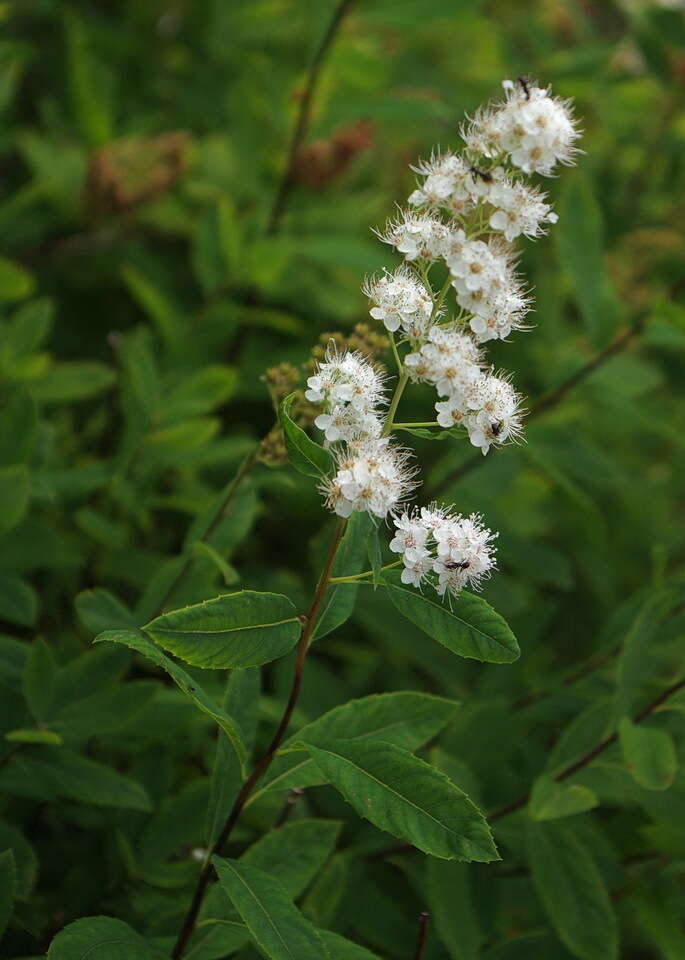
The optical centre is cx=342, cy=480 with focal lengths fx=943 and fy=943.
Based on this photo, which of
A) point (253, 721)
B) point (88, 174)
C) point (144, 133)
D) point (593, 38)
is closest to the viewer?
point (253, 721)

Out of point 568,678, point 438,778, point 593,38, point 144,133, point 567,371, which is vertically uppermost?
point 593,38

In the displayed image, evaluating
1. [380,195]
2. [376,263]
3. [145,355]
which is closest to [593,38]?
[380,195]

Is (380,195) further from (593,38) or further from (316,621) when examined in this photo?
(316,621)

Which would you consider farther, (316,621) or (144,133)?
(144,133)

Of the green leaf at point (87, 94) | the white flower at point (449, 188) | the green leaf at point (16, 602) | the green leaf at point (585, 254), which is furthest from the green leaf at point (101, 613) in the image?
the green leaf at point (87, 94)

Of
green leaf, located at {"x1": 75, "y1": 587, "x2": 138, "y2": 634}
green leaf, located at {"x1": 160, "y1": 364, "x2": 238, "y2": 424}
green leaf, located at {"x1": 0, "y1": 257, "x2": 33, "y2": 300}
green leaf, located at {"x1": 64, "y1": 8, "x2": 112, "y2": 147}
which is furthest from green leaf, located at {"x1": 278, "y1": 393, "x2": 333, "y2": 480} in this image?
green leaf, located at {"x1": 64, "y1": 8, "x2": 112, "y2": 147}

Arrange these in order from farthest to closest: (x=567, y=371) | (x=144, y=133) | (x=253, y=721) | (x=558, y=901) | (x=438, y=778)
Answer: (x=144, y=133)
(x=567, y=371)
(x=558, y=901)
(x=253, y=721)
(x=438, y=778)

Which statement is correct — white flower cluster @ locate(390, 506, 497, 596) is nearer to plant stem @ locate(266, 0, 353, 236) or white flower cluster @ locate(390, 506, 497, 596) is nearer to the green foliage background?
the green foliage background

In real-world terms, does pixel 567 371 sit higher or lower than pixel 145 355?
higher
